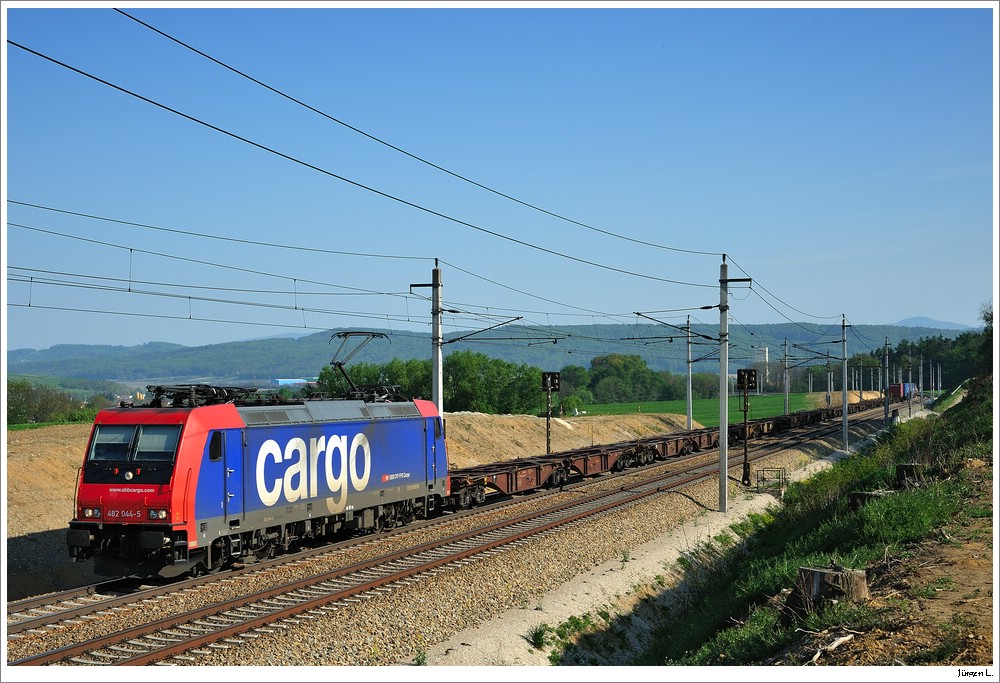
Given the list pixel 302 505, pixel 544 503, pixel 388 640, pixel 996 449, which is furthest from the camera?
pixel 544 503

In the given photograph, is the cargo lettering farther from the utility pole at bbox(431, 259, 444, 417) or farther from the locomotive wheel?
the utility pole at bbox(431, 259, 444, 417)

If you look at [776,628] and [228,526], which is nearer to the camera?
[776,628]

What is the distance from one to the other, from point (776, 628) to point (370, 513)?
13790 mm

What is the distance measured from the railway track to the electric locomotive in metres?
0.93

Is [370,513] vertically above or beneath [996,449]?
beneath

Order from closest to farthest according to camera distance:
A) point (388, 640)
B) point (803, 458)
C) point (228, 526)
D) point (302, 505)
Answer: point (388, 640), point (228, 526), point (302, 505), point (803, 458)

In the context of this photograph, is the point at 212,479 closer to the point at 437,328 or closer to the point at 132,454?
the point at 132,454

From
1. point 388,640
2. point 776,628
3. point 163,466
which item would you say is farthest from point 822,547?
point 163,466

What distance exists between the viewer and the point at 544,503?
3303 cm

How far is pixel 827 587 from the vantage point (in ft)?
43.3

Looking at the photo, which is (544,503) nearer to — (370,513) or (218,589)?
(370,513)

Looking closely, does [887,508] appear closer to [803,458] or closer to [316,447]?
[316,447]

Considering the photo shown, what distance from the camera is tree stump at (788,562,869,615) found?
13.0 m

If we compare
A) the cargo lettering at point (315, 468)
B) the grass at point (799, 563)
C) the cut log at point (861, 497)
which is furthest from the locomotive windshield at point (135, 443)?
the cut log at point (861, 497)
